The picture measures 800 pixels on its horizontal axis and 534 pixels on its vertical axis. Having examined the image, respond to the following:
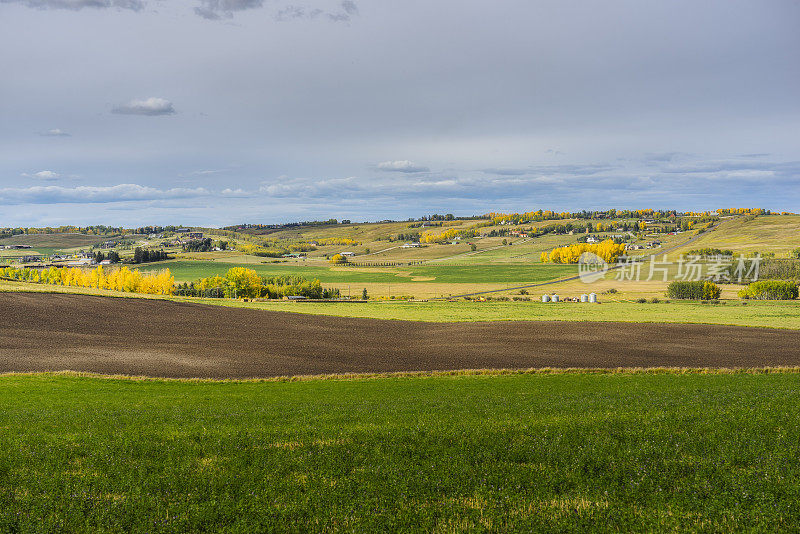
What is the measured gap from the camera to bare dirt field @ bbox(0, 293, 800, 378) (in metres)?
41.5

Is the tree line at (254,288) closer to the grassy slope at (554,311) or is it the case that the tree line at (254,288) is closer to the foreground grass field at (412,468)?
the grassy slope at (554,311)

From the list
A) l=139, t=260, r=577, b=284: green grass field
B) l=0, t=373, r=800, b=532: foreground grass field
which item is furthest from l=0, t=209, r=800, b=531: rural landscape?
l=139, t=260, r=577, b=284: green grass field

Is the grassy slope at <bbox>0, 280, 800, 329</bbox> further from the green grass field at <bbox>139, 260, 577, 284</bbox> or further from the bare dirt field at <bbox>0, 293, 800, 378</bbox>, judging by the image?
the green grass field at <bbox>139, 260, 577, 284</bbox>

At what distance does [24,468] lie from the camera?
40.2ft

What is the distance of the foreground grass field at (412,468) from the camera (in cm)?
1019

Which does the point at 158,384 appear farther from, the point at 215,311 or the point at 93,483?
the point at 215,311

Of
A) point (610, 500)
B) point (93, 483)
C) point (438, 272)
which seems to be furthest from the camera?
point (438, 272)

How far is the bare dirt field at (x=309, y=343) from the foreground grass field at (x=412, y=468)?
22649 millimetres

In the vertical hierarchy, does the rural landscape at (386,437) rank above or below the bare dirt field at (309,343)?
above

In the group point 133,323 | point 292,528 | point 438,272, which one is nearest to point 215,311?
point 133,323

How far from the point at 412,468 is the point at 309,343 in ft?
145

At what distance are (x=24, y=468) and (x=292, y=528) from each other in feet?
24.5

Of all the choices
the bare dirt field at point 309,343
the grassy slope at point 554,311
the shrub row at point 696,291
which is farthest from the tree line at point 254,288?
the shrub row at point 696,291

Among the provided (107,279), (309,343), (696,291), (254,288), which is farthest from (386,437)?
(107,279)
